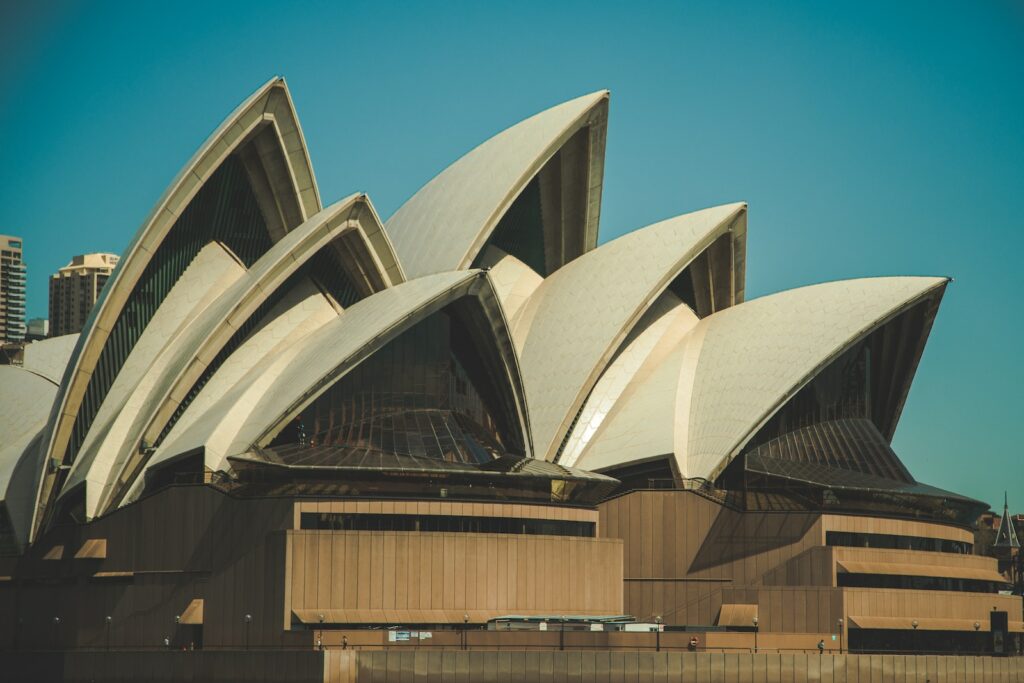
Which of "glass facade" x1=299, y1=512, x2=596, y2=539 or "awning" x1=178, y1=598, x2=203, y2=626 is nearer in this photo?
"awning" x1=178, y1=598, x2=203, y2=626

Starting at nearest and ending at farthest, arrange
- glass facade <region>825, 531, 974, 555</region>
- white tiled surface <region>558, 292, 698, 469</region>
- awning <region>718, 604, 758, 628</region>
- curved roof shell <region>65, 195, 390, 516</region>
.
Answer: curved roof shell <region>65, 195, 390, 516</region> < awning <region>718, 604, 758, 628</region> < glass facade <region>825, 531, 974, 555</region> < white tiled surface <region>558, 292, 698, 469</region>

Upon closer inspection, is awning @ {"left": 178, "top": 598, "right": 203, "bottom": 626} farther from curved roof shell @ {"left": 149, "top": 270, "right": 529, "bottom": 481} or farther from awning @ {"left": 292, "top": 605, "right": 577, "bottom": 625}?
curved roof shell @ {"left": 149, "top": 270, "right": 529, "bottom": 481}

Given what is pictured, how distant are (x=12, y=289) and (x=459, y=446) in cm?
13362

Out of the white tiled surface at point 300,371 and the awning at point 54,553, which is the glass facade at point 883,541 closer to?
the white tiled surface at point 300,371

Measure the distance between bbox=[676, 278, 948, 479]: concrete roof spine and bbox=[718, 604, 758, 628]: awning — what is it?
560 centimetres

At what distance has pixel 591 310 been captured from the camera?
7550 centimetres

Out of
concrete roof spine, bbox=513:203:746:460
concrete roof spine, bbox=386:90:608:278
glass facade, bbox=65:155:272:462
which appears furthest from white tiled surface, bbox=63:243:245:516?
concrete roof spine, bbox=513:203:746:460

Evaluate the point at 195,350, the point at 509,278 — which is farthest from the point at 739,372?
the point at 195,350

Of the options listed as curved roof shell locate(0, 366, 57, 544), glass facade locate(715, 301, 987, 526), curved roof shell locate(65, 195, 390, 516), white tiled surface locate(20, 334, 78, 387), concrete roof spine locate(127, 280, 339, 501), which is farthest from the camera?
white tiled surface locate(20, 334, 78, 387)

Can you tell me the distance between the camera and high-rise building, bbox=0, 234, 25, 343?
18275 centimetres

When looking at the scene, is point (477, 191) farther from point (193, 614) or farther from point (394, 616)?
point (193, 614)

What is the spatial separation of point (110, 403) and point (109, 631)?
9.40m

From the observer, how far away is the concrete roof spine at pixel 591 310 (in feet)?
239

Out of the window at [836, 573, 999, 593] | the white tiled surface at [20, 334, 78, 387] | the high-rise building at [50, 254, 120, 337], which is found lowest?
the window at [836, 573, 999, 593]
